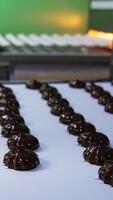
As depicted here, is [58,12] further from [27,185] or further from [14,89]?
[27,185]

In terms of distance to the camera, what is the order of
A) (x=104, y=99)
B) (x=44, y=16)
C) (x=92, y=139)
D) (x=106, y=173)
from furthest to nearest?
1. (x=44, y=16)
2. (x=104, y=99)
3. (x=92, y=139)
4. (x=106, y=173)

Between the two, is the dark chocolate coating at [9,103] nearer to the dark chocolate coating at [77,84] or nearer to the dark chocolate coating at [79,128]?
the dark chocolate coating at [79,128]

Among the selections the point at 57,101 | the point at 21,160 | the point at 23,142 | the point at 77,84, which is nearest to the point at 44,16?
the point at 77,84

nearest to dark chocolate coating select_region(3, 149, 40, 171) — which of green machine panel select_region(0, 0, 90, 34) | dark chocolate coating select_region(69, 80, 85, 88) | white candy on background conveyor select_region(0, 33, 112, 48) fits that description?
dark chocolate coating select_region(69, 80, 85, 88)

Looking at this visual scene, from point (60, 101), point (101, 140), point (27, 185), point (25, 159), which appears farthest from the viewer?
point (60, 101)

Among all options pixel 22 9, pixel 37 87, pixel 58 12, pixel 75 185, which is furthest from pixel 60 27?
pixel 75 185

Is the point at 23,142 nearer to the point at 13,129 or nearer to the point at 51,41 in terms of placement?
the point at 13,129
